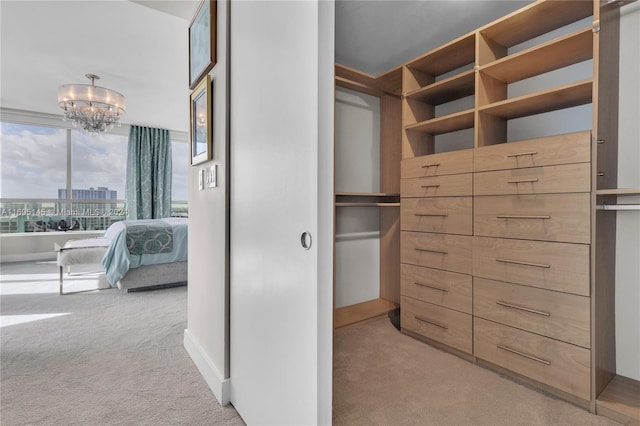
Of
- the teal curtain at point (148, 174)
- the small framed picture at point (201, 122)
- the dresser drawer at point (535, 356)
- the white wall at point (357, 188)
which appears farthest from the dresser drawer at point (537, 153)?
the teal curtain at point (148, 174)

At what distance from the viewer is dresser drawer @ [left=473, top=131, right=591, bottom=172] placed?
148 cm

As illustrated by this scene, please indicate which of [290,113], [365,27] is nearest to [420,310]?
[290,113]

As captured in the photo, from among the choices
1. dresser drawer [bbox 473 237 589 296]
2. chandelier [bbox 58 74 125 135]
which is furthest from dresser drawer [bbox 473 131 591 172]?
chandelier [bbox 58 74 125 135]

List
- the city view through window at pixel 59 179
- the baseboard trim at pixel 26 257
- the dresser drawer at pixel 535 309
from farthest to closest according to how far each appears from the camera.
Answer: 1. the city view through window at pixel 59 179
2. the baseboard trim at pixel 26 257
3. the dresser drawer at pixel 535 309

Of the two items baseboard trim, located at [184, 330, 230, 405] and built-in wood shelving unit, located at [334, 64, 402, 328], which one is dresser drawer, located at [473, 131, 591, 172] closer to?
built-in wood shelving unit, located at [334, 64, 402, 328]

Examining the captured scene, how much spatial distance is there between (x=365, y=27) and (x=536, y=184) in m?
1.57

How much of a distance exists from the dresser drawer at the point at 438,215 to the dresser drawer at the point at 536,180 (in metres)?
0.14

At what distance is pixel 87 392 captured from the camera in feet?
5.32

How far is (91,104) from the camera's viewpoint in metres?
3.69

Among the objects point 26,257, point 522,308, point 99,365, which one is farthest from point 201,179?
point 26,257

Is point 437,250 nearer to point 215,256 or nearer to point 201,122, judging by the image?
point 215,256

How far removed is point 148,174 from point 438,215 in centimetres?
598

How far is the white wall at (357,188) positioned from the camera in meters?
2.80

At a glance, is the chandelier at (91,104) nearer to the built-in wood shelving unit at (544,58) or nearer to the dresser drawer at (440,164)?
the dresser drawer at (440,164)
